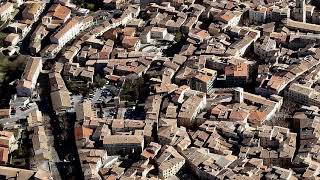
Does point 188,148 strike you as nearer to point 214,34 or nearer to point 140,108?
point 140,108

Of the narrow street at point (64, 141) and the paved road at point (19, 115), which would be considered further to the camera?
the paved road at point (19, 115)

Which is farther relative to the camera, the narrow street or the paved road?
the paved road

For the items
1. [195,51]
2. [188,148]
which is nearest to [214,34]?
[195,51]

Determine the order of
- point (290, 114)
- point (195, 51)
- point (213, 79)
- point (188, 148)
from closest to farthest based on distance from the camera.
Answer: point (188, 148), point (290, 114), point (213, 79), point (195, 51)

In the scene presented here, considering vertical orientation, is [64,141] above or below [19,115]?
below

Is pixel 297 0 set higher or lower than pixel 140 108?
higher

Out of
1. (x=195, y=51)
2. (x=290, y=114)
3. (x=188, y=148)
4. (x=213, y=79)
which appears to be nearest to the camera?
(x=188, y=148)

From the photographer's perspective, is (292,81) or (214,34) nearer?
(292,81)

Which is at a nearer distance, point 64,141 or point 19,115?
point 64,141
